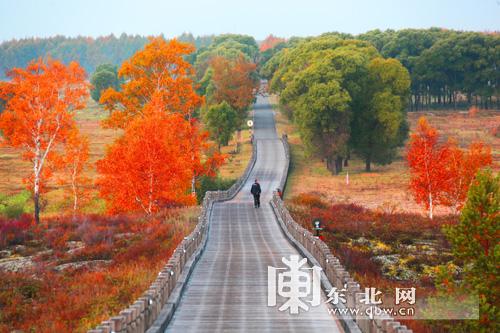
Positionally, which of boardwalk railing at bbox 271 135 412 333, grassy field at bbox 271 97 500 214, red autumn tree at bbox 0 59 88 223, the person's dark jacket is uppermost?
red autumn tree at bbox 0 59 88 223

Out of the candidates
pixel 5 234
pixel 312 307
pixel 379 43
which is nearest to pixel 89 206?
pixel 5 234

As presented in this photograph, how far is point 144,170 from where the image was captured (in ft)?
152

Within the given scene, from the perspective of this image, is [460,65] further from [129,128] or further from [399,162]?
[129,128]

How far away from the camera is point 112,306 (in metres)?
21.2

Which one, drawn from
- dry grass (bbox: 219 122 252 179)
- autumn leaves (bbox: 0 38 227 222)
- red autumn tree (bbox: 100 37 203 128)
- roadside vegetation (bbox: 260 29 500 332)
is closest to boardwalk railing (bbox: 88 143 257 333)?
roadside vegetation (bbox: 260 29 500 332)

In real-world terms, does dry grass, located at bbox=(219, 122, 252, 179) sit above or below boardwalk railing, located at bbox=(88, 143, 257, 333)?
below

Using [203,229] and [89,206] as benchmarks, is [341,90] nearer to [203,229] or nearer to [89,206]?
[89,206]

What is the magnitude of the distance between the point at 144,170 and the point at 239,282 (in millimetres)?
25288

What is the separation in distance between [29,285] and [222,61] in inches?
3038

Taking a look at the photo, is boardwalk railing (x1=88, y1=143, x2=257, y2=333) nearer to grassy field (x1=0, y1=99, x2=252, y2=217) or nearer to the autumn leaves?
the autumn leaves

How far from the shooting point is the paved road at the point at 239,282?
55.6 feet

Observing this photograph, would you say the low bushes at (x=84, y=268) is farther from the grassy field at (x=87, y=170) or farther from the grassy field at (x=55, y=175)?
the grassy field at (x=87, y=170)

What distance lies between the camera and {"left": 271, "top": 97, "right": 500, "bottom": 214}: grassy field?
61312 mm

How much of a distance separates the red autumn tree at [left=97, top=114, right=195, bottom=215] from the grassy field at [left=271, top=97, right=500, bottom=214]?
17.9 metres
